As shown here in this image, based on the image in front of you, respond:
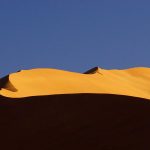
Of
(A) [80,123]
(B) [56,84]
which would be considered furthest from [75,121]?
(B) [56,84]

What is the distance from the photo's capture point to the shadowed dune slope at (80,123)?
11680 mm

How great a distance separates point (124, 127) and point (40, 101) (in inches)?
78.0

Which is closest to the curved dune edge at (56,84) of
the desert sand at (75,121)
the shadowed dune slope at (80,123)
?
the desert sand at (75,121)

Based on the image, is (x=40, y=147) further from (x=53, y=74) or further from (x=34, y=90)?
(x=53, y=74)

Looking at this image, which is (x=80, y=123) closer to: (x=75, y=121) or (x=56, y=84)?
(x=75, y=121)

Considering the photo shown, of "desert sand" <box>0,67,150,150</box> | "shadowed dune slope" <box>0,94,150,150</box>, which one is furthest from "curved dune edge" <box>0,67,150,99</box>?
"shadowed dune slope" <box>0,94,150,150</box>

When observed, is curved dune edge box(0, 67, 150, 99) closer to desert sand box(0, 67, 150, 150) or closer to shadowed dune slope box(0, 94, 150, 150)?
desert sand box(0, 67, 150, 150)

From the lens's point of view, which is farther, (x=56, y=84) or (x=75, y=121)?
(x=56, y=84)

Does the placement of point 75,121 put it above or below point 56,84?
below

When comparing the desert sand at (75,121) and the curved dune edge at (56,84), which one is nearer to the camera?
the desert sand at (75,121)

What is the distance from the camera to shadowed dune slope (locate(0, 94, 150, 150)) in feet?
38.3

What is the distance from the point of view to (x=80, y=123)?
11852 mm

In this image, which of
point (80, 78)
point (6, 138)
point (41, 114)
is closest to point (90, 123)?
point (41, 114)

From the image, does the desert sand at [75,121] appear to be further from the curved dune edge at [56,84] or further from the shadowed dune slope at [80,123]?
the curved dune edge at [56,84]
